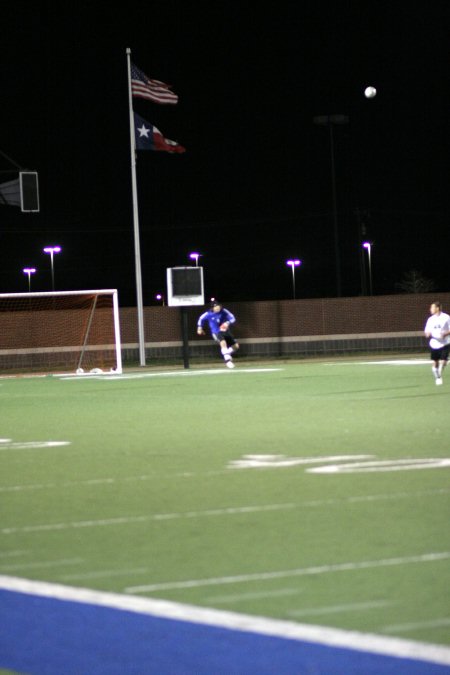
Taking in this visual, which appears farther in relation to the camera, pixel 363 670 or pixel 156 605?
pixel 156 605

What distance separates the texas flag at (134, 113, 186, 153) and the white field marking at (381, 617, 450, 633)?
34.8 meters

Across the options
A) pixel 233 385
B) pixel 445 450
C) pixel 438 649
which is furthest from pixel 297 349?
pixel 438 649

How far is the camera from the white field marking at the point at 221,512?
8.94m

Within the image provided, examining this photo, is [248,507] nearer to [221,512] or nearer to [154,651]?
[221,512]

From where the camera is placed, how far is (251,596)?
6383 millimetres

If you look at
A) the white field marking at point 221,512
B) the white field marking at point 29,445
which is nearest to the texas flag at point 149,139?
the white field marking at point 29,445

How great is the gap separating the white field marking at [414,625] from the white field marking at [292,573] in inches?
49.9

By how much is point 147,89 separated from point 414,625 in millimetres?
35106

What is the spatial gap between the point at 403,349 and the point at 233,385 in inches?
946

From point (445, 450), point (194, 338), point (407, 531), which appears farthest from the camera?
point (194, 338)

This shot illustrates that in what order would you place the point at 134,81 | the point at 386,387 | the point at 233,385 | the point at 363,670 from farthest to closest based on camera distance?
the point at 134,81, the point at 233,385, the point at 386,387, the point at 363,670

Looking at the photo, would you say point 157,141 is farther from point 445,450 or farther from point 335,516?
point 335,516

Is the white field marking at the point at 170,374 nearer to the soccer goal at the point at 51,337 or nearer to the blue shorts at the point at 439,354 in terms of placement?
the soccer goal at the point at 51,337

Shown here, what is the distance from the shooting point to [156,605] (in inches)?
245
